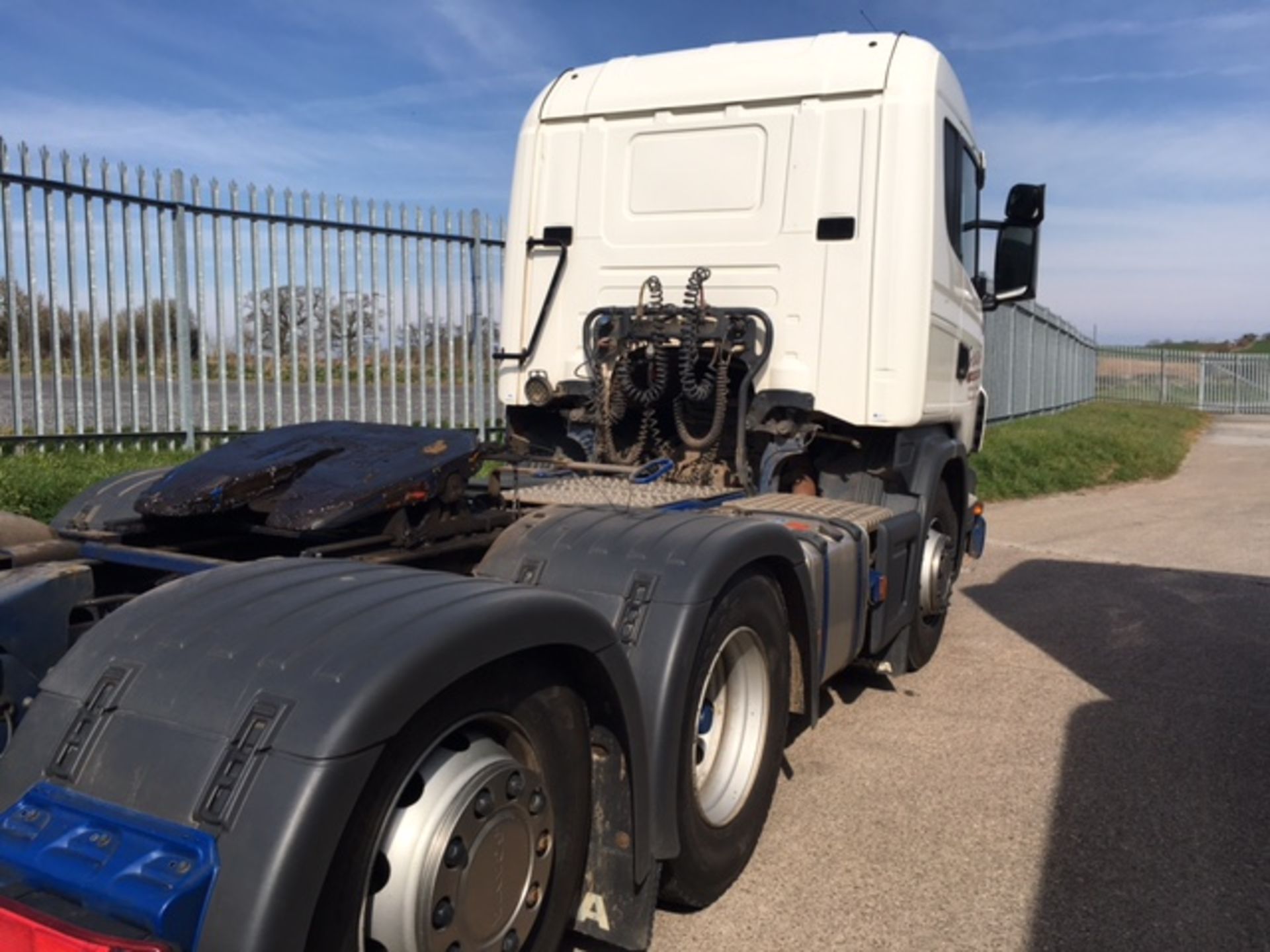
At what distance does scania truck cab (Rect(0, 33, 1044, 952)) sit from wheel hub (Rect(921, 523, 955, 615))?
43 mm

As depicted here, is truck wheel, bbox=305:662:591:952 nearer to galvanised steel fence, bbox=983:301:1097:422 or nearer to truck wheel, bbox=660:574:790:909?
truck wheel, bbox=660:574:790:909

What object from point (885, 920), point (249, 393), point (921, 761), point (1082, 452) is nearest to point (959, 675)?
point (921, 761)

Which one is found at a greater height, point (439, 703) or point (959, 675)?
point (439, 703)

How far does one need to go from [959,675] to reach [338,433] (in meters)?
3.75

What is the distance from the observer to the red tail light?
1588mm

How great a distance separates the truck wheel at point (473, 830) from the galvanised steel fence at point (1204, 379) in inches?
1508

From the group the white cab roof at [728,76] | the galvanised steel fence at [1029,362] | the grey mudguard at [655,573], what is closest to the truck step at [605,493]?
the grey mudguard at [655,573]

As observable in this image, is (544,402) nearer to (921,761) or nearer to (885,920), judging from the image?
(921,761)

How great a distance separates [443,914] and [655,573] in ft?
3.86

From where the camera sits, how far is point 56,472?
7.27 m

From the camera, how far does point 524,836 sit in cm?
231

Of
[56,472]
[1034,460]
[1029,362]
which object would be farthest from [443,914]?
[1029,362]

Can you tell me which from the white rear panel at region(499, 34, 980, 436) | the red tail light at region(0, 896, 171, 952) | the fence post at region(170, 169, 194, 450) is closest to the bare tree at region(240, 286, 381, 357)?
→ the fence post at region(170, 169, 194, 450)

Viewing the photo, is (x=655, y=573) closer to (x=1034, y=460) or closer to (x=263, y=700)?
(x=263, y=700)
